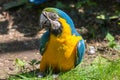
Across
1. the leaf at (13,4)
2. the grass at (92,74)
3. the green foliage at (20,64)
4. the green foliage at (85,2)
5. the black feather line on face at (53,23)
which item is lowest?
the grass at (92,74)

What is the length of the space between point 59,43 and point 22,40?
791 millimetres

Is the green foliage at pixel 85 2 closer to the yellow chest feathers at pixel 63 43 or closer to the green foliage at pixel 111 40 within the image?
the green foliage at pixel 111 40

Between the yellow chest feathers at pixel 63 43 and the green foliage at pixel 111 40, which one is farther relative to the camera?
the green foliage at pixel 111 40

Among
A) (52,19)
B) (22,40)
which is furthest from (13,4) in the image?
(52,19)

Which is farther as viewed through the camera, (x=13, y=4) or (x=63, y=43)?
(x=13, y=4)

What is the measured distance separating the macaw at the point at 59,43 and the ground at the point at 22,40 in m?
0.34

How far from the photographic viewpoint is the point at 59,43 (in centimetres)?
289

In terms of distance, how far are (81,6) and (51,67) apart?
43.8 inches

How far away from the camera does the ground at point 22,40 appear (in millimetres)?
3379

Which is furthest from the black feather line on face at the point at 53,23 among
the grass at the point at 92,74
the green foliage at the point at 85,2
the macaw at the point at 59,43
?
the green foliage at the point at 85,2

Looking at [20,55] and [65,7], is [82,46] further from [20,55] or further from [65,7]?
[65,7]

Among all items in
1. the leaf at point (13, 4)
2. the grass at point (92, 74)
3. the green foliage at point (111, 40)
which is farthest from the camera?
the leaf at point (13, 4)

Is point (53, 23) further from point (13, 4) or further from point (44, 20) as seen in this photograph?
point (13, 4)

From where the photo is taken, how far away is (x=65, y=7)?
397 centimetres
